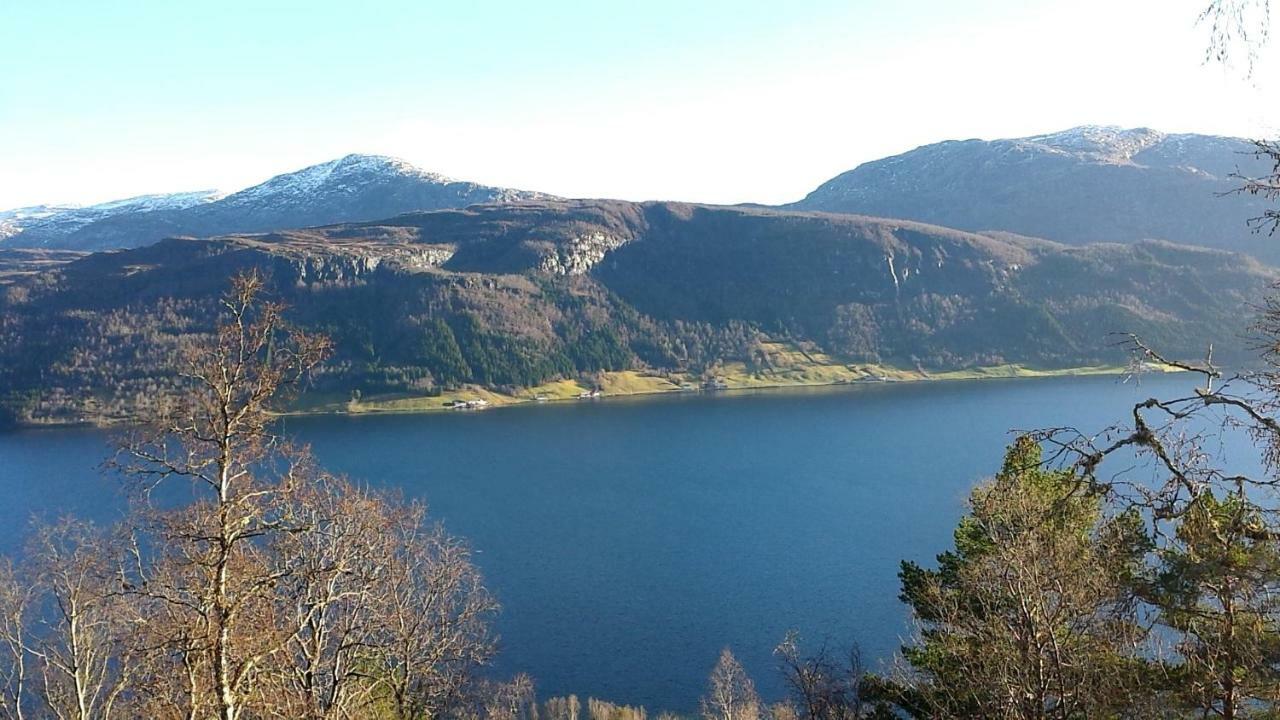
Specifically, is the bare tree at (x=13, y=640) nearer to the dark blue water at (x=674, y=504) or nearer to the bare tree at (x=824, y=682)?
the bare tree at (x=824, y=682)

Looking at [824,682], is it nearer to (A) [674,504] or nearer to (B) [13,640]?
(B) [13,640]

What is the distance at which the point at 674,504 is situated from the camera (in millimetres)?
93688

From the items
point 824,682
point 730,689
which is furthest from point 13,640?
point 824,682

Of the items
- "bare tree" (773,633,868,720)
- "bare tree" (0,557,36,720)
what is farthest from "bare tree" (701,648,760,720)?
"bare tree" (0,557,36,720)

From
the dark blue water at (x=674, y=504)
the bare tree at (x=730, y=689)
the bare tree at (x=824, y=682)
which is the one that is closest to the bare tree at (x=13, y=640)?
the bare tree at (x=824, y=682)

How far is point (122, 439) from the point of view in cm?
976

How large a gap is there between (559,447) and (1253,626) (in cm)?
12810

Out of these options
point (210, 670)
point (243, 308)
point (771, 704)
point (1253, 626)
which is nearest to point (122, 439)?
point (243, 308)

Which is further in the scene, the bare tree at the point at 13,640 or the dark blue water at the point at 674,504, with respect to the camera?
the dark blue water at the point at 674,504

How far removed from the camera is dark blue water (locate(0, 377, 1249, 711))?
5391 cm

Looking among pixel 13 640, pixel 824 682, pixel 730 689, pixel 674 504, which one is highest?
pixel 13 640

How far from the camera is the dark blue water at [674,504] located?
177 ft

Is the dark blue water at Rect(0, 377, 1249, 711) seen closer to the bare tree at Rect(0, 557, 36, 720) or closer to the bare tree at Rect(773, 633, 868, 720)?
the bare tree at Rect(773, 633, 868, 720)

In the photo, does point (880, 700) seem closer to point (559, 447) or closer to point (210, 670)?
point (210, 670)
